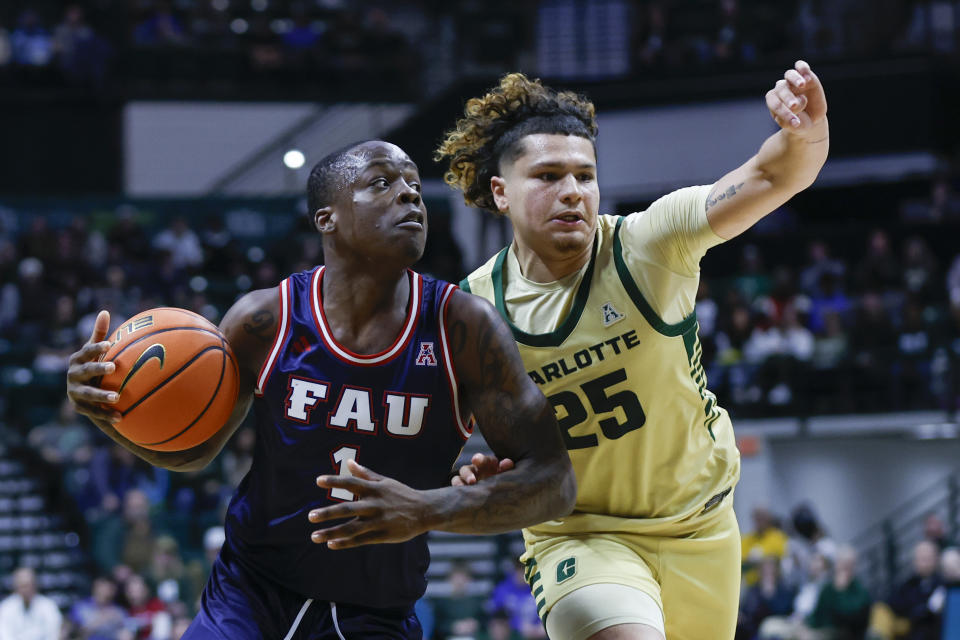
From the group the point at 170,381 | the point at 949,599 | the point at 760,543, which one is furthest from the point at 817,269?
the point at 170,381

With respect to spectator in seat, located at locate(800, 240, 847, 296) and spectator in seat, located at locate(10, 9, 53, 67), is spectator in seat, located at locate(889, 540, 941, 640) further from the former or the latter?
spectator in seat, located at locate(10, 9, 53, 67)

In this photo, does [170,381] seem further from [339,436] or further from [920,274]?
[920,274]

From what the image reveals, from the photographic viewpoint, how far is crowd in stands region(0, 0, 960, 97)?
20359 millimetres

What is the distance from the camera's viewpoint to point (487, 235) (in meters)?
19.1

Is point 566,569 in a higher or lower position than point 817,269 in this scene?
higher

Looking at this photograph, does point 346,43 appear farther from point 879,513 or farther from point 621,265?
point 621,265

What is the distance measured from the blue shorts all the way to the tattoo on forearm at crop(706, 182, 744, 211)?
1707 mm

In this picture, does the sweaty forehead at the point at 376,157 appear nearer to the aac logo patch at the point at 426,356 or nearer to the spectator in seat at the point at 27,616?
the aac logo patch at the point at 426,356

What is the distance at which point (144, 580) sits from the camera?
12016 mm

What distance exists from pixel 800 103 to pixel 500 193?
1.37 m

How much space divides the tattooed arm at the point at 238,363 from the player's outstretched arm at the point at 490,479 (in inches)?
22.5

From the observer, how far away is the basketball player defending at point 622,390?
4.48 meters

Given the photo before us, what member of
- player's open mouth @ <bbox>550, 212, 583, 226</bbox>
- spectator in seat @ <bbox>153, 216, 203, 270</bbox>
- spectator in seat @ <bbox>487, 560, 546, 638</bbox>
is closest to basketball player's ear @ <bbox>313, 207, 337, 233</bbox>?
player's open mouth @ <bbox>550, 212, 583, 226</bbox>

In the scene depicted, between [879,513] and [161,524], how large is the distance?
334 inches
